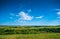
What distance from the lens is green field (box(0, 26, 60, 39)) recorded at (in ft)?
9.53

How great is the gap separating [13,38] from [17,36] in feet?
0.29

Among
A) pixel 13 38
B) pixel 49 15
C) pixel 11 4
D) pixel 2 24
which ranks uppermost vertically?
pixel 11 4

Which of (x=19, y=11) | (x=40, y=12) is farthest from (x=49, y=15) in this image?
(x=19, y=11)

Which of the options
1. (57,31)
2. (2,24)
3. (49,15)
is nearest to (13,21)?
(2,24)

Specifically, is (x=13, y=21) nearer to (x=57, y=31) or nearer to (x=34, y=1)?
(x=34, y=1)

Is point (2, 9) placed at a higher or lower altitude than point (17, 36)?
higher

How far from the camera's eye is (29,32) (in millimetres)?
2977

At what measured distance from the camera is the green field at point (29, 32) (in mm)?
2904

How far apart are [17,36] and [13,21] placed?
317 millimetres

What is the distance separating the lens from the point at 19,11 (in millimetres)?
2957

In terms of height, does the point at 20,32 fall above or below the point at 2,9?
below

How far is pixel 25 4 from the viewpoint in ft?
9.80

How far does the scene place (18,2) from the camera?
2994mm

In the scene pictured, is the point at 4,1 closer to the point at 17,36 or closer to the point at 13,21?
the point at 13,21
